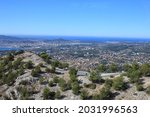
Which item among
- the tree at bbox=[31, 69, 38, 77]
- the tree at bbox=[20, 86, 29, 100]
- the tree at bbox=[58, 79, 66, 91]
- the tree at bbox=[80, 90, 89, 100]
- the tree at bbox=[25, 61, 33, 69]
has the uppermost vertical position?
the tree at bbox=[25, 61, 33, 69]

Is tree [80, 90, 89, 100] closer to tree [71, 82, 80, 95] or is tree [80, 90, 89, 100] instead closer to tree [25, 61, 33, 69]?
tree [71, 82, 80, 95]

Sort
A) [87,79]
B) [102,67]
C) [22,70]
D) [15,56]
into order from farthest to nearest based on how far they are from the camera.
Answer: [15,56], [102,67], [22,70], [87,79]

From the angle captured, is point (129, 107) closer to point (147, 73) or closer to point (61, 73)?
point (147, 73)

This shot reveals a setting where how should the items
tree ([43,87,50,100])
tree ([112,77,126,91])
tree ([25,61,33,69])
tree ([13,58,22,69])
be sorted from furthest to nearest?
tree ([13,58,22,69]) → tree ([25,61,33,69]) → tree ([43,87,50,100]) → tree ([112,77,126,91])

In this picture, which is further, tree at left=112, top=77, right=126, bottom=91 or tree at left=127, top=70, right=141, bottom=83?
tree at left=127, top=70, right=141, bottom=83

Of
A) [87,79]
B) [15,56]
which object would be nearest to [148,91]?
[87,79]

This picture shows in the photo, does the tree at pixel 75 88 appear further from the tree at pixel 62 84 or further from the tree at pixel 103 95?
the tree at pixel 103 95

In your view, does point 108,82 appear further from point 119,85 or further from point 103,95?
point 103,95

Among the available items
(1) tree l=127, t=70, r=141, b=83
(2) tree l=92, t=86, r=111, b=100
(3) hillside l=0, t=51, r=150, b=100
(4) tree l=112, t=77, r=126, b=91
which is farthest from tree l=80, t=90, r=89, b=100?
(1) tree l=127, t=70, r=141, b=83

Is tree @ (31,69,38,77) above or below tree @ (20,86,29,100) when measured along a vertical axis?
above

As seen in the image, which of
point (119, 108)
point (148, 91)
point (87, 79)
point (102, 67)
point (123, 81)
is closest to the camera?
point (119, 108)
